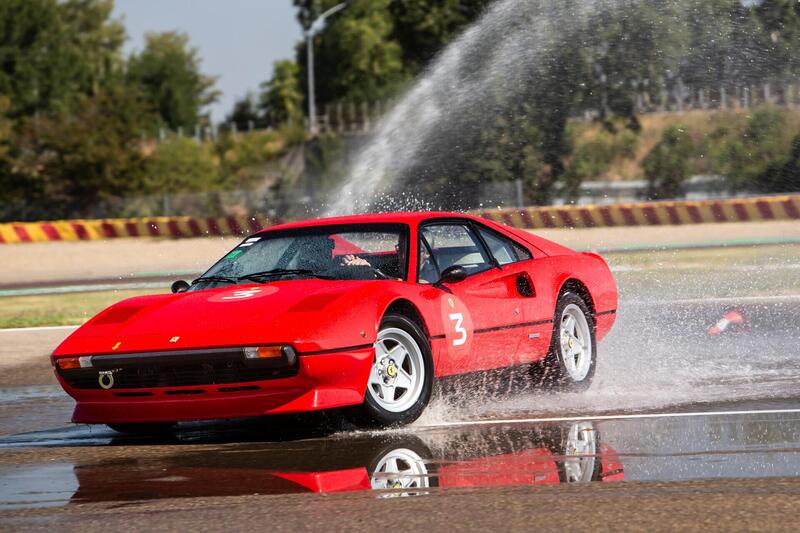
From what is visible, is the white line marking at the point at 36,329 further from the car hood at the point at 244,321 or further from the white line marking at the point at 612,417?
the white line marking at the point at 612,417

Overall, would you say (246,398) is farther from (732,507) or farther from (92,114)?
(92,114)

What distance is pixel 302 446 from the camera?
695cm

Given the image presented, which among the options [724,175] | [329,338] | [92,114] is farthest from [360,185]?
[92,114]

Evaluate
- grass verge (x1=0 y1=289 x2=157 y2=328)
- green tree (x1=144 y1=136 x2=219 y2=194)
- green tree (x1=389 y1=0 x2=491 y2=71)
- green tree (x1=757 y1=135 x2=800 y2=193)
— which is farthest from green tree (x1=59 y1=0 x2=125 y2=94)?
grass verge (x1=0 y1=289 x2=157 y2=328)

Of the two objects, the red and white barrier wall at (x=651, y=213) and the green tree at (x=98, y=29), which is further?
the green tree at (x=98, y=29)

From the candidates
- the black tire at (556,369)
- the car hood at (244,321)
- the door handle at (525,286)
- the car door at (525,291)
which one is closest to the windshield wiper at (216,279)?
the car hood at (244,321)

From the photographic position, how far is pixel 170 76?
89000 millimetres

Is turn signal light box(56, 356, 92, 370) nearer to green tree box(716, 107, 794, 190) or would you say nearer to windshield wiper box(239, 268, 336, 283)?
windshield wiper box(239, 268, 336, 283)

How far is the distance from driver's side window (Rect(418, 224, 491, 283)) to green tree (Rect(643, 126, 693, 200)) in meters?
30.8

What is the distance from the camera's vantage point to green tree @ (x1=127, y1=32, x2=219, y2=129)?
8838 cm

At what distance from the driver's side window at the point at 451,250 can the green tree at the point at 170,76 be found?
7971cm

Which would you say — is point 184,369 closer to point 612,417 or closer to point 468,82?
point 612,417

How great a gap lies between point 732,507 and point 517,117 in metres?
31.2

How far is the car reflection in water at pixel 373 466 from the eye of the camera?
5766 mm
